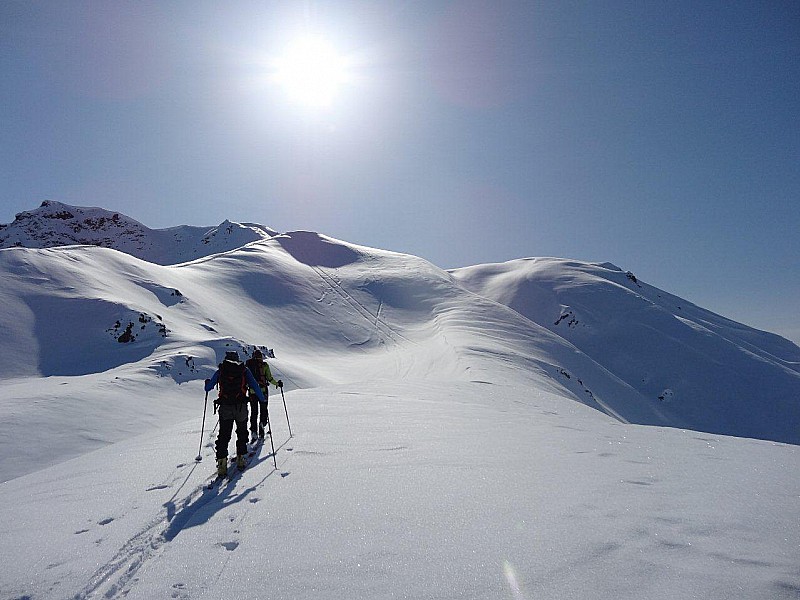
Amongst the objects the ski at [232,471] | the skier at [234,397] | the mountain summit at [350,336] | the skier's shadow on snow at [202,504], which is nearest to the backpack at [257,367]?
the ski at [232,471]

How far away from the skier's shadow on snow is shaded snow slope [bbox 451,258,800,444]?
220ft

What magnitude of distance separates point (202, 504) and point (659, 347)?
8979 centimetres

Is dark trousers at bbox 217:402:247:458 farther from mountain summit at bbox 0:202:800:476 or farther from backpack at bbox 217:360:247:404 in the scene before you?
mountain summit at bbox 0:202:800:476

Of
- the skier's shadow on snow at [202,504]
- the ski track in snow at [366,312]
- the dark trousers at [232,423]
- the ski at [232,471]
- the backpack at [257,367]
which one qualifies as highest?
the ski track in snow at [366,312]

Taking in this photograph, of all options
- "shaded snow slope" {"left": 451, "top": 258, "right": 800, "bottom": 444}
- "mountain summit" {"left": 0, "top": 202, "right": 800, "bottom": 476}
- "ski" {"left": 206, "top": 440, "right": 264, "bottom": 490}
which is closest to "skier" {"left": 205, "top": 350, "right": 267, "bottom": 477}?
"ski" {"left": 206, "top": 440, "right": 264, "bottom": 490}

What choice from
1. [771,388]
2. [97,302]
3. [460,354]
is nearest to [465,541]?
[460,354]

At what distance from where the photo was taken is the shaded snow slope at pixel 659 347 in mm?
67812

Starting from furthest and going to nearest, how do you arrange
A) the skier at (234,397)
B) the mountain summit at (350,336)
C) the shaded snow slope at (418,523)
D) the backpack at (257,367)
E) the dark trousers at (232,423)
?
1. the mountain summit at (350,336)
2. the backpack at (257,367)
3. the skier at (234,397)
4. the dark trousers at (232,423)
5. the shaded snow slope at (418,523)

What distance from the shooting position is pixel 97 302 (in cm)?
2938

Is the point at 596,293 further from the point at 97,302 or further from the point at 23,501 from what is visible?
the point at 23,501

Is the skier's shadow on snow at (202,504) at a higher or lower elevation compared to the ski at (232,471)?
higher

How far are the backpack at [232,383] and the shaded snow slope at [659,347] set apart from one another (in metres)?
66.3

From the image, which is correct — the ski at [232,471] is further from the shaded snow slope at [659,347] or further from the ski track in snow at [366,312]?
the shaded snow slope at [659,347]

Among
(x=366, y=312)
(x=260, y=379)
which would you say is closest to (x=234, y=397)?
(x=260, y=379)
